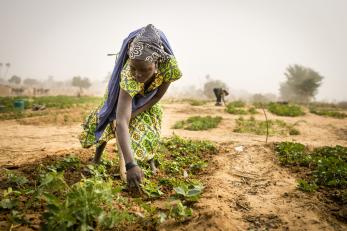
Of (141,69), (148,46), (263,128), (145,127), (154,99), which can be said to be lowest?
(263,128)

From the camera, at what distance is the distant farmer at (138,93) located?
2.54 m

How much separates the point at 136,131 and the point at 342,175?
2437mm

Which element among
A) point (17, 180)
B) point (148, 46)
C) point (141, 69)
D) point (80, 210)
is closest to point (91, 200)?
point (80, 210)

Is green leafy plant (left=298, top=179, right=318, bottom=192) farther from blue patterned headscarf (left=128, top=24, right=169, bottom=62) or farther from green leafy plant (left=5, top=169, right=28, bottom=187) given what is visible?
green leafy plant (left=5, top=169, right=28, bottom=187)

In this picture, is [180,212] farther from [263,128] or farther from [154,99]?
[263,128]

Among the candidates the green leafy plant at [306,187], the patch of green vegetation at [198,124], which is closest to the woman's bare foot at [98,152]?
the green leafy plant at [306,187]

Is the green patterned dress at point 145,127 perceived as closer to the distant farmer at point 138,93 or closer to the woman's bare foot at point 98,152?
the distant farmer at point 138,93

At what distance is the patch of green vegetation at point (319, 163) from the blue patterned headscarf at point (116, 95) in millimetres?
1957

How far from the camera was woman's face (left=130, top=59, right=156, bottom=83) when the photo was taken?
246cm

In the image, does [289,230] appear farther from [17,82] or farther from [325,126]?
[17,82]

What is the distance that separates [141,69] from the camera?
98.3 inches

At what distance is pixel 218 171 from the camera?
380 cm

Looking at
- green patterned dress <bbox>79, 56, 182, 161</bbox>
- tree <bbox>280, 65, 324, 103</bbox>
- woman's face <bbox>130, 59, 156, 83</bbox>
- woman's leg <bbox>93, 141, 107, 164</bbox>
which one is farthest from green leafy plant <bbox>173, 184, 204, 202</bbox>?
tree <bbox>280, 65, 324, 103</bbox>

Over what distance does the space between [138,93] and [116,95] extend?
0.25m
